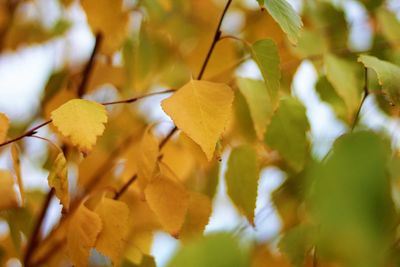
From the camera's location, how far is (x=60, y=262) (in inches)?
29.7

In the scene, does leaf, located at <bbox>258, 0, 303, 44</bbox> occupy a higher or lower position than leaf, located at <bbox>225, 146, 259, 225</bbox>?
higher

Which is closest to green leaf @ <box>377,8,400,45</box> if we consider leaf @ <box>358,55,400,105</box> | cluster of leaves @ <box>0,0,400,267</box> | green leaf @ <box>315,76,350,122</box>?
cluster of leaves @ <box>0,0,400,267</box>

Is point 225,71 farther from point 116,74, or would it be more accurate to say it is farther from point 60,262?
point 60,262

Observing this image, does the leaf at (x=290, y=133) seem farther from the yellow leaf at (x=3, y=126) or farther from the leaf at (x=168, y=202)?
the yellow leaf at (x=3, y=126)

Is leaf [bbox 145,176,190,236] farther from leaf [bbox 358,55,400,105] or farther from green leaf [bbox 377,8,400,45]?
green leaf [bbox 377,8,400,45]

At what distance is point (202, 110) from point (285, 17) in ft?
0.34

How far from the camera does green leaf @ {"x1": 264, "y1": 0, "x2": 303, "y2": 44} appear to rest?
45cm

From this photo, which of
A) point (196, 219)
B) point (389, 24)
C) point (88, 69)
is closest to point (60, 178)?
point (196, 219)

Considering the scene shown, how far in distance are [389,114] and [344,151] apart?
1.39ft

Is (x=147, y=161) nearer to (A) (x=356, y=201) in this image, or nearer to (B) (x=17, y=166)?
(B) (x=17, y=166)

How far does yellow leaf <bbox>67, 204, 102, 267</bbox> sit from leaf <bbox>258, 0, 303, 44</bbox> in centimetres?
22

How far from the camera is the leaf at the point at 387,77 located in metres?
0.47

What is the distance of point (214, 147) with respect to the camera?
417 mm

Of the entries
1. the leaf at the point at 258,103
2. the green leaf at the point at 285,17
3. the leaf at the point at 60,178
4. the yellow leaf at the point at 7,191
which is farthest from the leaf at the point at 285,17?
the yellow leaf at the point at 7,191
